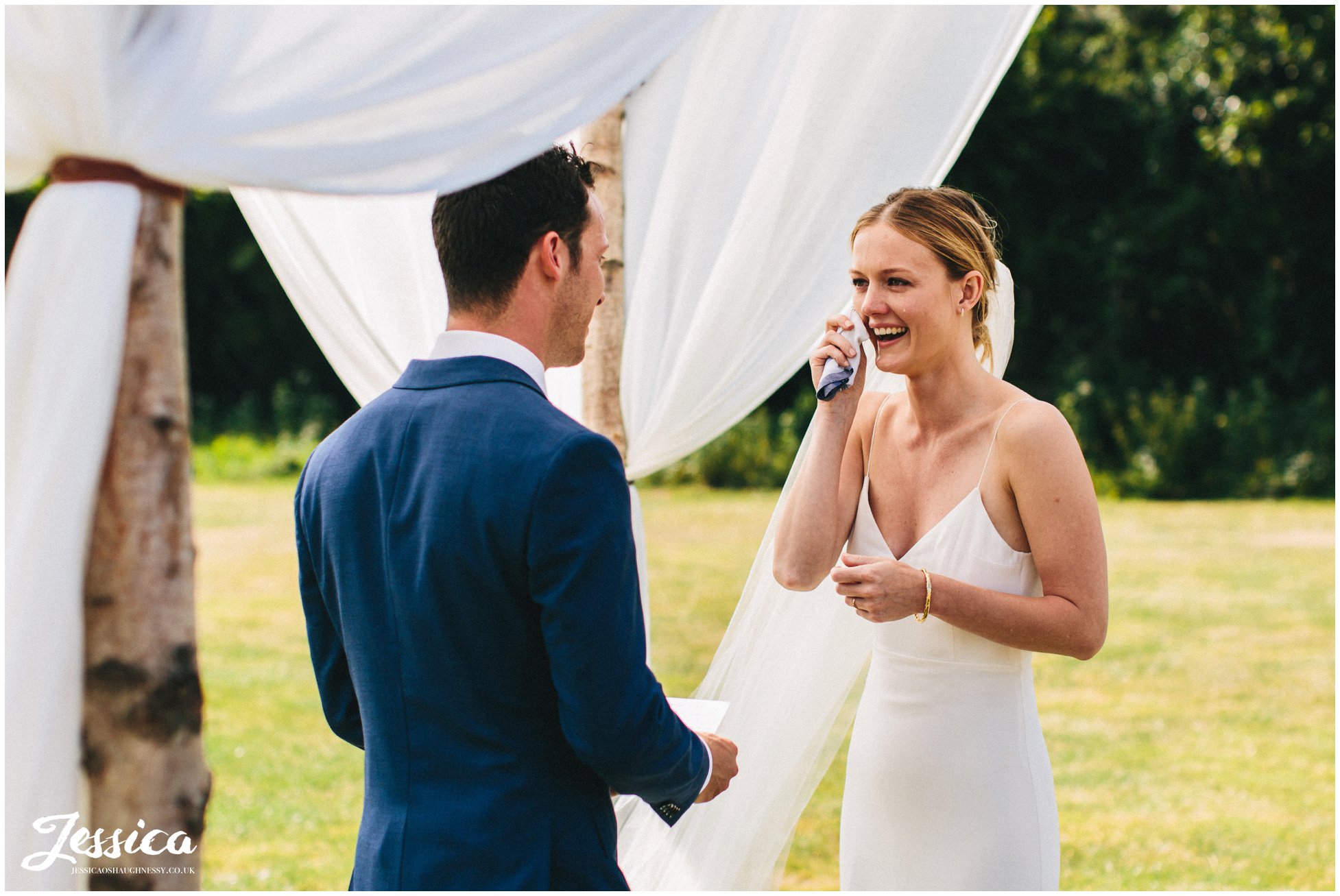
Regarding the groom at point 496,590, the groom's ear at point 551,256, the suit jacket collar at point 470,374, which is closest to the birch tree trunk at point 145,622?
the groom at point 496,590

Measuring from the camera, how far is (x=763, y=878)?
2859mm

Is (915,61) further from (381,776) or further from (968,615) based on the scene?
(381,776)

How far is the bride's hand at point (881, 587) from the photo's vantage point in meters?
2.11

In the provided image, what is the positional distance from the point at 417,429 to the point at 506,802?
0.52 m

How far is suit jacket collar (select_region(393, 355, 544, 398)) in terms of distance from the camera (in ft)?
5.46

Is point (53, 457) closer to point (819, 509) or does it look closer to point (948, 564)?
point (819, 509)

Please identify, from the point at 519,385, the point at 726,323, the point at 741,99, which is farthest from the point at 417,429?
the point at 741,99

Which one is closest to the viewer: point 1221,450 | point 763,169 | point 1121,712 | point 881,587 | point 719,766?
point 719,766

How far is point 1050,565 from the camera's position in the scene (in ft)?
A: 7.10

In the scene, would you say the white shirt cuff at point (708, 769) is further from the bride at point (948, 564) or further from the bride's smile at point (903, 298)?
the bride's smile at point (903, 298)

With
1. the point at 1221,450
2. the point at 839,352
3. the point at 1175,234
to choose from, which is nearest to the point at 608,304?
the point at 839,352

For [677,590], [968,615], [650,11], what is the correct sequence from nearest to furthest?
[650,11]
[968,615]
[677,590]

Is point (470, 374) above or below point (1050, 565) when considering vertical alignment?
above

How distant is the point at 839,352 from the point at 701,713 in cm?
72
